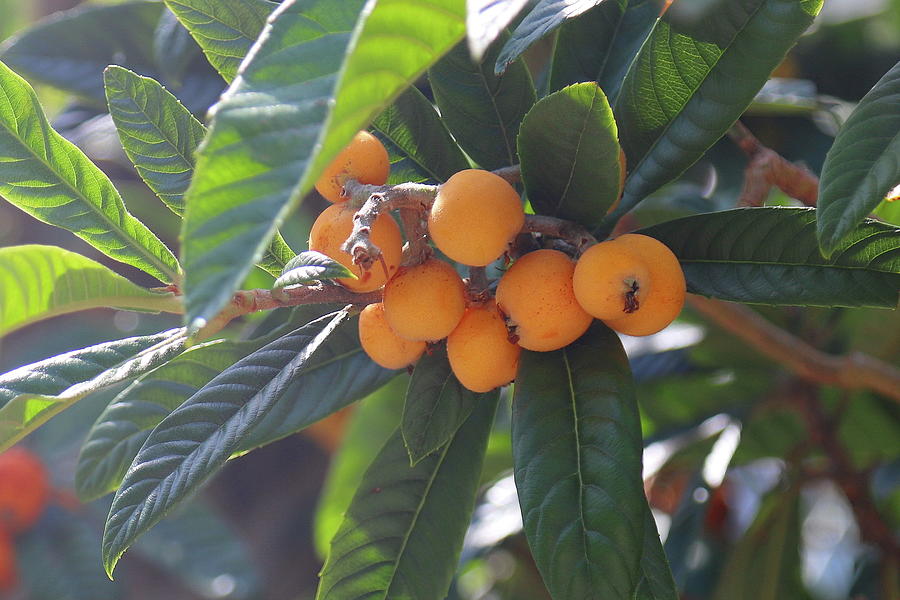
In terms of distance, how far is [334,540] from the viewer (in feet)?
2.97

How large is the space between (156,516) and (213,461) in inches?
2.4

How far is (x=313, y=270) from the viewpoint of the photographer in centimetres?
61

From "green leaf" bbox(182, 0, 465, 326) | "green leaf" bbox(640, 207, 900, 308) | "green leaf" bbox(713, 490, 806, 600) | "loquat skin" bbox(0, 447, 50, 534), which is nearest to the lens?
"green leaf" bbox(182, 0, 465, 326)

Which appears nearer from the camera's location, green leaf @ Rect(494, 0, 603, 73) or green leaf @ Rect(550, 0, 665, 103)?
green leaf @ Rect(494, 0, 603, 73)

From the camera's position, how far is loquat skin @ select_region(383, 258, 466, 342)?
0.69m

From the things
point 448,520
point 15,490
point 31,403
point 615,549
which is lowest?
point 15,490

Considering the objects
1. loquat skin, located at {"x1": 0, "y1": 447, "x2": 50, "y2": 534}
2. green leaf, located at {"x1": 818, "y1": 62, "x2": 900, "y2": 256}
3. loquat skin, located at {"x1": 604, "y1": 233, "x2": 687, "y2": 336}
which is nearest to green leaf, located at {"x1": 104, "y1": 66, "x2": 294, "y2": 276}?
loquat skin, located at {"x1": 604, "y1": 233, "x2": 687, "y2": 336}

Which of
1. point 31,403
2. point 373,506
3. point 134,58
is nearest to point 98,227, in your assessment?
point 31,403

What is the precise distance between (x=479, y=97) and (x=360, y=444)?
2.42ft

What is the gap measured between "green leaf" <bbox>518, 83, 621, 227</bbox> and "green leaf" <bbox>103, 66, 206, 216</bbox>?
1.04 feet

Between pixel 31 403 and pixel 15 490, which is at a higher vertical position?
pixel 31 403

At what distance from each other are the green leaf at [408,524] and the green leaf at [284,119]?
483 mm

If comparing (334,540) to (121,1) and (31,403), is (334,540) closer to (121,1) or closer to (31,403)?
(31,403)

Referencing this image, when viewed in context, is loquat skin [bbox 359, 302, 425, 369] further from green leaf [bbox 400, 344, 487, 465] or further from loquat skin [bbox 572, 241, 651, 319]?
loquat skin [bbox 572, 241, 651, 319]
